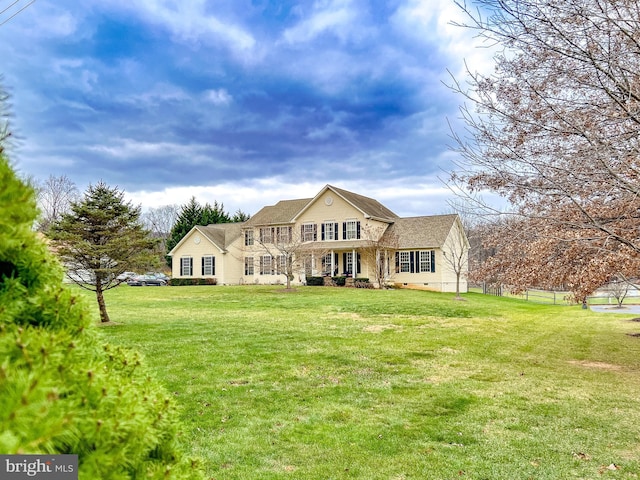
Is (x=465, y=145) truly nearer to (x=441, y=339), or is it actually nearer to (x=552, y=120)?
(x=552, y=120)

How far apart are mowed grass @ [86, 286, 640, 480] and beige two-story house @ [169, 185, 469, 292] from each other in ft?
59.1

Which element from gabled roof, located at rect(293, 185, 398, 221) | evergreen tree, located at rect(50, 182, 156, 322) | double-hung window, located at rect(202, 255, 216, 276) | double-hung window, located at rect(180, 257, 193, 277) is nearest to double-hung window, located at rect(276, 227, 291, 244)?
gabled roof, located at rect(293, 185, 398, 221)

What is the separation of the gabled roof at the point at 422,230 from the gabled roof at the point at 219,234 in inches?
576

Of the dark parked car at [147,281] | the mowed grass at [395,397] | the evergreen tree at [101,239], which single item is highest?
the evergreen tree at [101,239]

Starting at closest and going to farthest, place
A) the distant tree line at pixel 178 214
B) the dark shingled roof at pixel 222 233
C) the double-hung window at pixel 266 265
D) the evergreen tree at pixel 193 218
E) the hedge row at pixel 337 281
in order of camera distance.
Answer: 1. the hedge row at pixel 337 281
2. the distant tree line at pixel 178 214
3. the double-hung window at pixel 266 265
4. the dark shingled roof at pixel 222 233
5. the evergreen tree at pixel 193 218

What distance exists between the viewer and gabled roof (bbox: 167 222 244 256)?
41.1 metres

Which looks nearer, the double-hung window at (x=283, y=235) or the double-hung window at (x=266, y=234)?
the double-hung window at (x=283, y=235)

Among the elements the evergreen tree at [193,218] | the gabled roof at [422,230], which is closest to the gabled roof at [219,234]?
the evergreen tree at [193,218]

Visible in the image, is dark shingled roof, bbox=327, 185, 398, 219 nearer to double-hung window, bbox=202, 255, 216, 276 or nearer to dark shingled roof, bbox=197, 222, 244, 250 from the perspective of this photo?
dark shingled roof, bbox=197, 222, 244, 250

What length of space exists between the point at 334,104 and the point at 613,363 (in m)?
17.1

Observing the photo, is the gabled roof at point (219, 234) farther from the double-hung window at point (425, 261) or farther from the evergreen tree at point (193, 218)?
the double-hung window at point (425, 261)

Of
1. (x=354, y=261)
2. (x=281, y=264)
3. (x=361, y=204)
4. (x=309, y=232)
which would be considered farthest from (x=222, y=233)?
(x=354, y=261)

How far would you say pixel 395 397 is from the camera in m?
7.60

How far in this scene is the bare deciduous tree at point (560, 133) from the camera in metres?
7.12
